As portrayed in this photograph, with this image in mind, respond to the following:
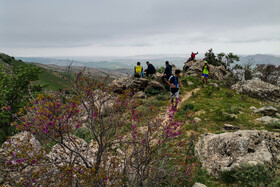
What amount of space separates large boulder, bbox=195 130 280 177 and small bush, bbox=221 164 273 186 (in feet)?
0.80

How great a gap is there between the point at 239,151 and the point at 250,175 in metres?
1.09

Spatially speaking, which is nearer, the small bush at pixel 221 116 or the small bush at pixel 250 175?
the small bush at pixel 250 175

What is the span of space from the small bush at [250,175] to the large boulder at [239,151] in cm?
24

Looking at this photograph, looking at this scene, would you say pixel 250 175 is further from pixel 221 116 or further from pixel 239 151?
pixel 221 116

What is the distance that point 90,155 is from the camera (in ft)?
24.1

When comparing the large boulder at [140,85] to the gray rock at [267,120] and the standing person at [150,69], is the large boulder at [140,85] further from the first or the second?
the gray rock at [267,120]

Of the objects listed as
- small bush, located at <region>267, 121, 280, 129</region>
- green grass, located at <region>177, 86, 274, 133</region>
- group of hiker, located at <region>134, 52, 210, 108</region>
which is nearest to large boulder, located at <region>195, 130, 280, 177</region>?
small bush, located at <region>267, 121, 280, 129</region>

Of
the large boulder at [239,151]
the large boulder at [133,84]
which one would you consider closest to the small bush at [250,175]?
the large boulder at [239,151]

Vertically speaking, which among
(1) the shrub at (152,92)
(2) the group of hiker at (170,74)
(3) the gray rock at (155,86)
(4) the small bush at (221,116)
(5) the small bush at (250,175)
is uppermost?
(2) the group of hiker at (170,74)

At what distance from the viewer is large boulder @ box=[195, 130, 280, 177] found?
5.60m

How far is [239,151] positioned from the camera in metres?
6.02

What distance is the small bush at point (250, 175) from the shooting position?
16.2 feet

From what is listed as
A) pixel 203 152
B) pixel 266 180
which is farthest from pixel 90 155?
pixel 266 180

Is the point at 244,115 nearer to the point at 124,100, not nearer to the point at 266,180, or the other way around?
the point at 266,180
